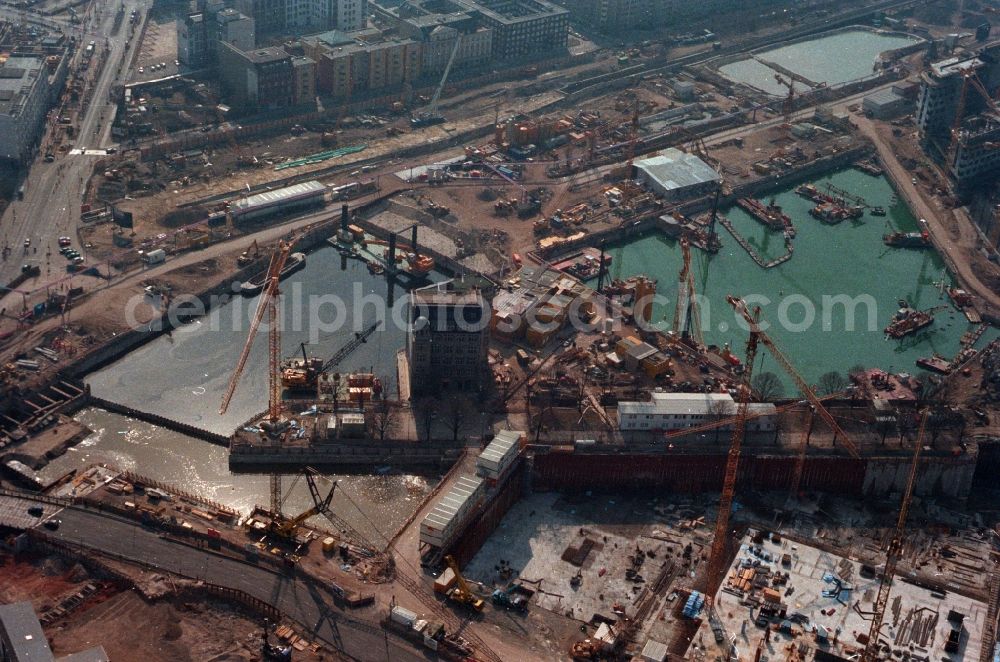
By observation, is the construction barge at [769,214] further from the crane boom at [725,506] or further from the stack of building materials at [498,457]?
the stack of building materials at [498,457]

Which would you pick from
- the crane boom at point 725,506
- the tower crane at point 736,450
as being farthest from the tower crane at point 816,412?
the crane boom at point 725,506

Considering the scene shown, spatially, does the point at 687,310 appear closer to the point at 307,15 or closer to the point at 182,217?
the point at 182,217

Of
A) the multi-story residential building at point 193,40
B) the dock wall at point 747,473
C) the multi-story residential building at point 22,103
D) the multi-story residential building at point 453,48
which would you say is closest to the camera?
the dock wall at point 747,473

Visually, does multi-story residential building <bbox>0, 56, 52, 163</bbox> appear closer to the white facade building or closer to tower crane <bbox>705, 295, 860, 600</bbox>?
the white facade building

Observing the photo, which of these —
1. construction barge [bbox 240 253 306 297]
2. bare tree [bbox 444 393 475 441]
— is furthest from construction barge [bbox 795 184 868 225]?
construction barge [bbox 240 253 306 297]

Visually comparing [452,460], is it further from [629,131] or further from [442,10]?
[442,10]

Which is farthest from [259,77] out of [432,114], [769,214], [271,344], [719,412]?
[719,412]

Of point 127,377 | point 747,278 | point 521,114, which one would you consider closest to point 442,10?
point 521,114
